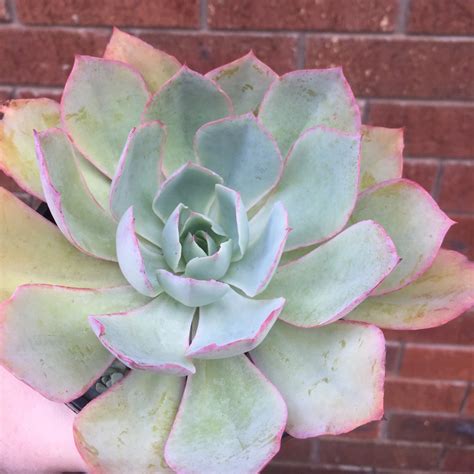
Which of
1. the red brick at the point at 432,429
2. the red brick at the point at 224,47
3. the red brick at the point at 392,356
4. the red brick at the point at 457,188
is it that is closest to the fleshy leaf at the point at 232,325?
the red brick at the point at 224,47

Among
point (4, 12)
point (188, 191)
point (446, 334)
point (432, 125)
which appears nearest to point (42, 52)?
point (4, 12)

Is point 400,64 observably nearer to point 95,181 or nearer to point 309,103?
point 309,103

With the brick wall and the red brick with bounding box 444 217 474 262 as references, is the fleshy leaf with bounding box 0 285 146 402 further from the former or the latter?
the red brick with bounding box 444 217 474 262

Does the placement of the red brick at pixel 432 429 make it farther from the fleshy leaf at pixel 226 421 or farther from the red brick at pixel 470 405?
A: the fleshy leaf at pixel 226 421

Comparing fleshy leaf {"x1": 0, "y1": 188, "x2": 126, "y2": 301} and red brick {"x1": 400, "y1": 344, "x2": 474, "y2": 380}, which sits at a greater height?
fleshy leaf {"x1": 0, "y1": 188, "x2": 126, "y2": 301}

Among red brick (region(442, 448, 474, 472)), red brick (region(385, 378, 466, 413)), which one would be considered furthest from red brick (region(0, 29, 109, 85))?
red brick (region(442, 448, 474, 472))

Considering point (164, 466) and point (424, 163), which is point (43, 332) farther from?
point (424, 163)
